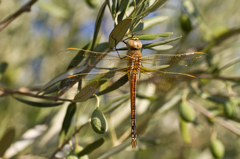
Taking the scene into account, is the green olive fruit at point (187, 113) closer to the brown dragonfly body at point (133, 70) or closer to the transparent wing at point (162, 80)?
the transparent wing at point (162, 80)

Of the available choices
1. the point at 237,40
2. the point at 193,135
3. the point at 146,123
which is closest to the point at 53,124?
the point at 146,123

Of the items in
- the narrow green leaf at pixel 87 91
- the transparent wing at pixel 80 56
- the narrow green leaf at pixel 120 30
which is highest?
the narrow green leaf at pixel 120 30

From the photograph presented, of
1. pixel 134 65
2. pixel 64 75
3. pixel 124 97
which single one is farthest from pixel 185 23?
pixel 64 75

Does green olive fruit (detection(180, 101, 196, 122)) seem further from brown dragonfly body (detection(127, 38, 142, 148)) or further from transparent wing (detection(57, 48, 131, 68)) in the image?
transparent wing (detection(57, 48, 131, 68))

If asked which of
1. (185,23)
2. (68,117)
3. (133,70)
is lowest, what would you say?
(68,117)

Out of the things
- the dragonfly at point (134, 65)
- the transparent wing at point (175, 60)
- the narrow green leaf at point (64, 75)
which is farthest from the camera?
the transparent wing at point (175, 60)

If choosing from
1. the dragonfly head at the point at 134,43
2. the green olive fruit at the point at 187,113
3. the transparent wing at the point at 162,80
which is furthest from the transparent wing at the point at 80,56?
the green olive fruit at the point at 187,113

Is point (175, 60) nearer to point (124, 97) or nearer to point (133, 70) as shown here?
point (133, 70)

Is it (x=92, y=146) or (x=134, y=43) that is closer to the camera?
(x=92, y=146)
